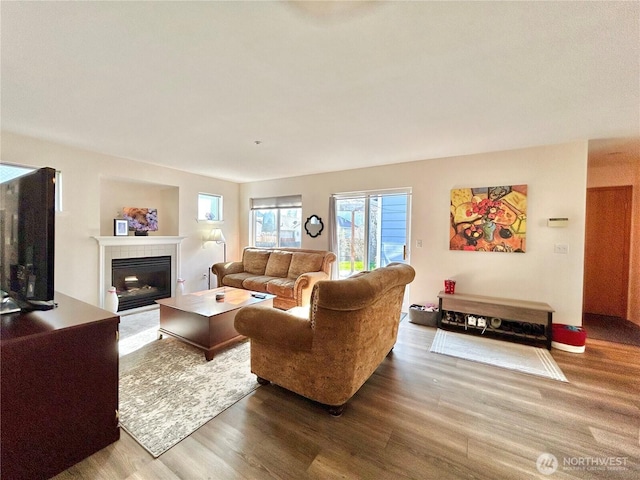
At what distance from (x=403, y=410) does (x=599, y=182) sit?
5027 millimetres

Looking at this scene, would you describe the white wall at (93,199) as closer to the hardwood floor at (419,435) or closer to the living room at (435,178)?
the living room at (435,178)

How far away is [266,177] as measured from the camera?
18.0 feet

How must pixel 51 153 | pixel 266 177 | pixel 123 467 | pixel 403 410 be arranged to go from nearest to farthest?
1. pixel 123 467
2. pixel 403 410
3. pixel 51 153
4. pixel 266 177

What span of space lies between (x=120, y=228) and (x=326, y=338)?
4236 millimetres

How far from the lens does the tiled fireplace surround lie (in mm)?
3869

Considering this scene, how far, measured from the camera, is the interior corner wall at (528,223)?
319 centimetres

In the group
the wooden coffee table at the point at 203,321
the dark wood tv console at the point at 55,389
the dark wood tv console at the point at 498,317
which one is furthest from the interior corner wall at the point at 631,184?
the dark wood tv console at the point at 55,389

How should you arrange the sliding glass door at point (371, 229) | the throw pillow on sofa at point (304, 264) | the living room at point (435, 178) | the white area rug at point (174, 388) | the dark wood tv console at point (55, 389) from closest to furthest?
the dark wood tv console at point (55, 389)
the white area rug at point (174, 388)
the living room at point (435, 178)
the sliding glass door at point (371, 229)
the throw pillow on sofa at point (304, 264)

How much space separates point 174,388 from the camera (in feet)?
6.86

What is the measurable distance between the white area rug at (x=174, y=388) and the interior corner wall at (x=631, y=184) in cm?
560

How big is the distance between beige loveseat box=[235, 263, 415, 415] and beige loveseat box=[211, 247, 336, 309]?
6.52 ft

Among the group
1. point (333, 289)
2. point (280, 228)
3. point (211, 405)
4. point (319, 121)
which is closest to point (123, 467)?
point (211, 405)

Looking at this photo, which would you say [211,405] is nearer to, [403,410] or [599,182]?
[403,410]

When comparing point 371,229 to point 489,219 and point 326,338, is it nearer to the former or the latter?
point 489,219
